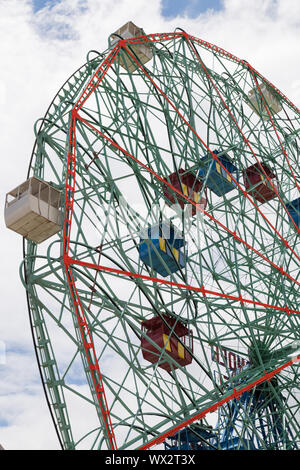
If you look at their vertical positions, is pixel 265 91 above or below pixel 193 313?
above

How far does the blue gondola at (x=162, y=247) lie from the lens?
2020 cm

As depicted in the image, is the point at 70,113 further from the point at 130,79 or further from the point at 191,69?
the point at 191,69

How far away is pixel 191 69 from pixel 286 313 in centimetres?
1202

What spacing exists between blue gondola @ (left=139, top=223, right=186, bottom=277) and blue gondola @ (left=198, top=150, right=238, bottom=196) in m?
3.78

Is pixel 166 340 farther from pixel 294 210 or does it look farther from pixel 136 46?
pixel 136 46

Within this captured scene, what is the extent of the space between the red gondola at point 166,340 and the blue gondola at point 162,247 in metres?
1.59

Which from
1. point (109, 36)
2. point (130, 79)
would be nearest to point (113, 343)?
point (130, 79)

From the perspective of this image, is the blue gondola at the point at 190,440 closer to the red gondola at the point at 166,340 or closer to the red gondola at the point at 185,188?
the red gondola at the point at 166,340

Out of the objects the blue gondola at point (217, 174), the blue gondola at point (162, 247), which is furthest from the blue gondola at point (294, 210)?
the blue gondola at point (162, 247)

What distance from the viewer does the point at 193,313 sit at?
20.4 m

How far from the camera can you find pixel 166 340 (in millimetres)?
19156

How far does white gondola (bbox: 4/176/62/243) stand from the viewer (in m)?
16.4
